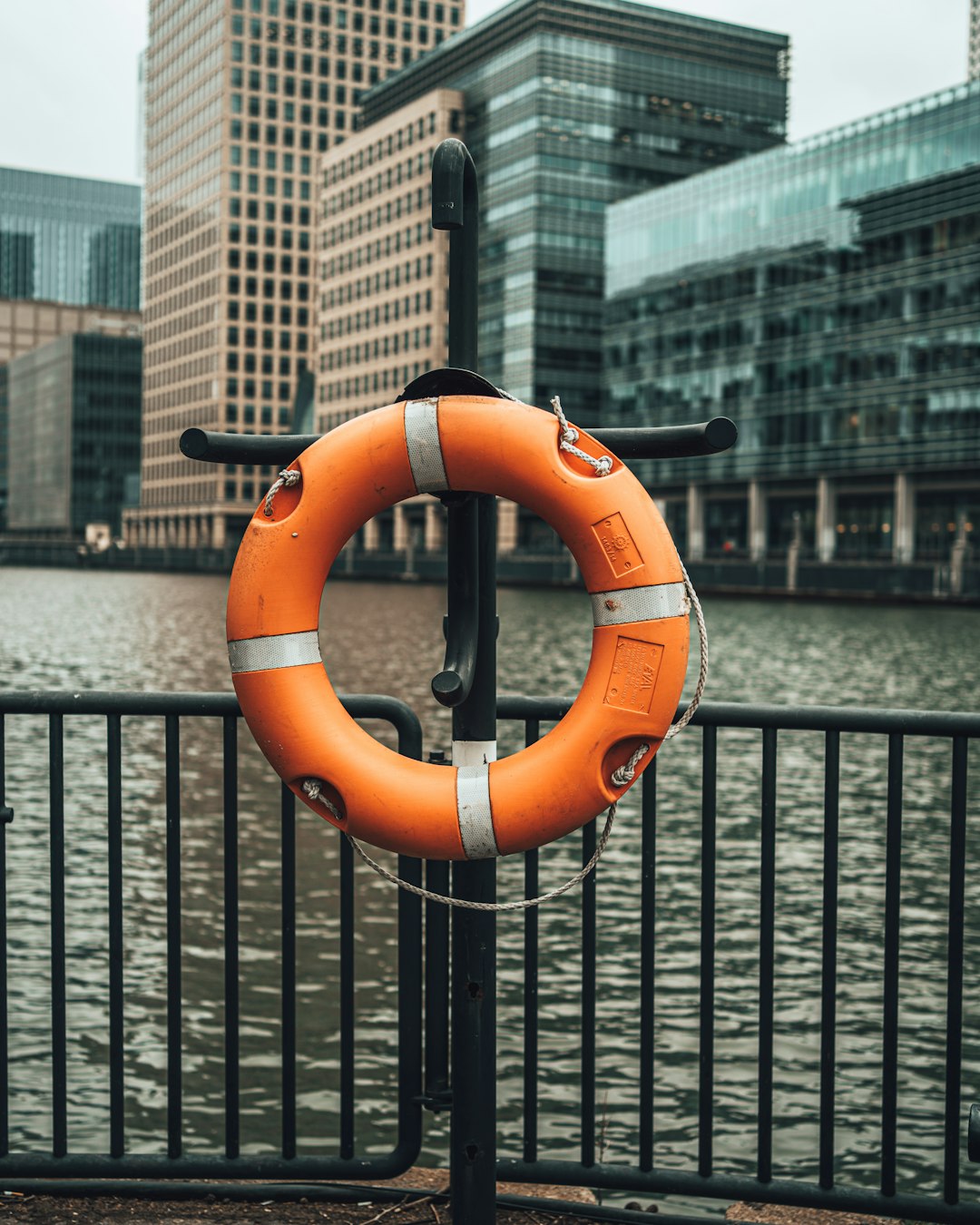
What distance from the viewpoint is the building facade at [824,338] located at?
6588 cm

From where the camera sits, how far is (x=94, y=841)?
12.6 m

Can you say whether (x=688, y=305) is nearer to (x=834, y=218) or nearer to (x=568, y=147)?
(x=834, y=218)

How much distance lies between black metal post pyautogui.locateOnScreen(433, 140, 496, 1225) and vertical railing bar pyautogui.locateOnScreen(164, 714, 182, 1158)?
856 mm

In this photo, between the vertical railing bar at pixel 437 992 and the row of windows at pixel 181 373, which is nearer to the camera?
the vertical railing bar at pixel 437 992

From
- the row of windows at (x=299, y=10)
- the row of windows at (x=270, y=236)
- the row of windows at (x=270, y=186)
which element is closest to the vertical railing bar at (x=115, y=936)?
the row of windows at (x=270, y=236)

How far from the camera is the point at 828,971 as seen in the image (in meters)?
3.89

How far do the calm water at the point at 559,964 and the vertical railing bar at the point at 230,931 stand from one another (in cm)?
280

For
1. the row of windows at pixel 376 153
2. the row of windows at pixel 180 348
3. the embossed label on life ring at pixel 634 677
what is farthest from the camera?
the row of windows at pixel 180 348

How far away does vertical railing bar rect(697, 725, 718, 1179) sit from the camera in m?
3.84

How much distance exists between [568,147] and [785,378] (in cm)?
3142

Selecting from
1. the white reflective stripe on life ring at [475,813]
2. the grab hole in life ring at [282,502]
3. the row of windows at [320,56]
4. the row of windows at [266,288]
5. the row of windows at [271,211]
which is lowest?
the white reflective stripe on life ring at [475,813]

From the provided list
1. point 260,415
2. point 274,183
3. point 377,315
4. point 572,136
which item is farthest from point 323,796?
point 274,183

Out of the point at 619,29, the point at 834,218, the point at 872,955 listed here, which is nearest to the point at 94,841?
the point at 872,955

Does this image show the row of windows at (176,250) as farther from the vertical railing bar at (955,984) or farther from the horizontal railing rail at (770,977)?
the vertical railing bar at (955,984)
